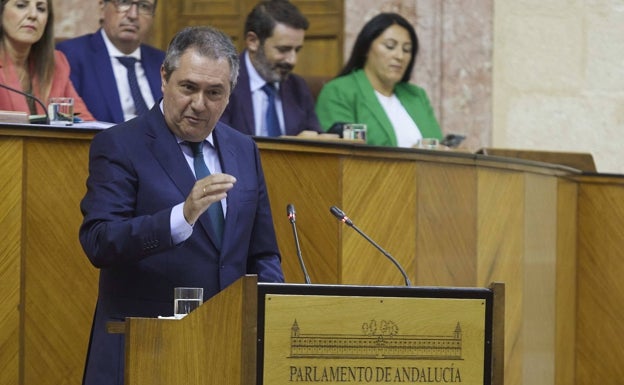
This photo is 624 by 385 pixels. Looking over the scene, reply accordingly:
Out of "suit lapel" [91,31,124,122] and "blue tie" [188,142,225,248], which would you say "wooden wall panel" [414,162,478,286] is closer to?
"suit lapel" [91,31,124,122]

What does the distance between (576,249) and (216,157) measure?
→ 10.2 ft

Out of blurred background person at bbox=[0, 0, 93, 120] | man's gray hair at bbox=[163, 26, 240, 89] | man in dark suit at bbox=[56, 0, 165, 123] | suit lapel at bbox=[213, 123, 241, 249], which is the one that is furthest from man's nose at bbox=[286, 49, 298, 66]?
man's gray hair at bbox=[163, 26, 240, 89]

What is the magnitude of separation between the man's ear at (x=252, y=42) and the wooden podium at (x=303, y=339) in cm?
354

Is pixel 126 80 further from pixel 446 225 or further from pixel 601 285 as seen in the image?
pixel 601 285

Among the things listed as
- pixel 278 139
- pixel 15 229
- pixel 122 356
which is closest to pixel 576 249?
pixel 278 139

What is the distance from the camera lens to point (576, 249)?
23.1ft

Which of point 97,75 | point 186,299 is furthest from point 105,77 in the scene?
point 186,299

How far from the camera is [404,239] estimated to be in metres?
5.89

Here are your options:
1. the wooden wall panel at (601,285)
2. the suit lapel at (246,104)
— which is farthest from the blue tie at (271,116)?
the wooden wall panel at (601,285)

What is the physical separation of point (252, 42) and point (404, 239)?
1719mm

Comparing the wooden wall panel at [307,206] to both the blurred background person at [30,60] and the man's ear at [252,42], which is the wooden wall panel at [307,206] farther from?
the man's ear at [252,42]

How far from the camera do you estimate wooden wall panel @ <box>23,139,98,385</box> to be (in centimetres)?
527

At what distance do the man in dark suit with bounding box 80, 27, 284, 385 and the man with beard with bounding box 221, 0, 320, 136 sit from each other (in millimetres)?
2458

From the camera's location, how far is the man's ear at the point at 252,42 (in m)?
7.12
